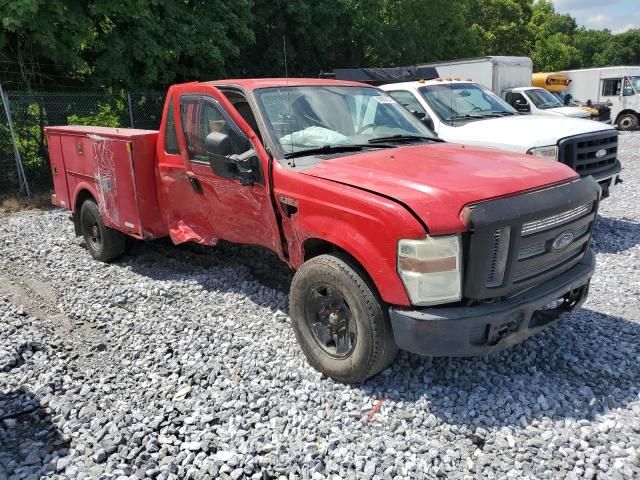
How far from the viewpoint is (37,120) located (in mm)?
11000

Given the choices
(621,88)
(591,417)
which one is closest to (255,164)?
(591,417)

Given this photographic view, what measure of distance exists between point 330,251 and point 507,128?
4216 millimetres

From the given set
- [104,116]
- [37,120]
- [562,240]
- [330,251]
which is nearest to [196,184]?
[330,251]

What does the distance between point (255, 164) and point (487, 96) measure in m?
5.59

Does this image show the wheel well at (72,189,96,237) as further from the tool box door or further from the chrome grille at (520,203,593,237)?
the chrome grille at (520,203,593,237)

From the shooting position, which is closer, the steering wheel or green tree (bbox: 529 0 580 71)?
the steering wheel

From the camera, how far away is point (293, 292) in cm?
371

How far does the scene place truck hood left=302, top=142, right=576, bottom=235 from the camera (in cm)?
292

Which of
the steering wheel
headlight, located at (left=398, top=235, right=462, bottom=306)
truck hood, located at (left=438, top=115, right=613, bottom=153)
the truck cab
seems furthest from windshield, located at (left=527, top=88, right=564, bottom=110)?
headlight, located at (left=398, top=235, right=462, bottom=306)

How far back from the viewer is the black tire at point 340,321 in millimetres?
3205

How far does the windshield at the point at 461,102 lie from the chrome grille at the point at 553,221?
4277mm

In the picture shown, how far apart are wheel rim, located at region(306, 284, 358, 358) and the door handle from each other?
1.79m

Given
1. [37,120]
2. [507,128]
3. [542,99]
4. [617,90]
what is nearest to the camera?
[507,128]

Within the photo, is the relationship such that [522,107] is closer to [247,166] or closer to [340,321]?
[247,166]
